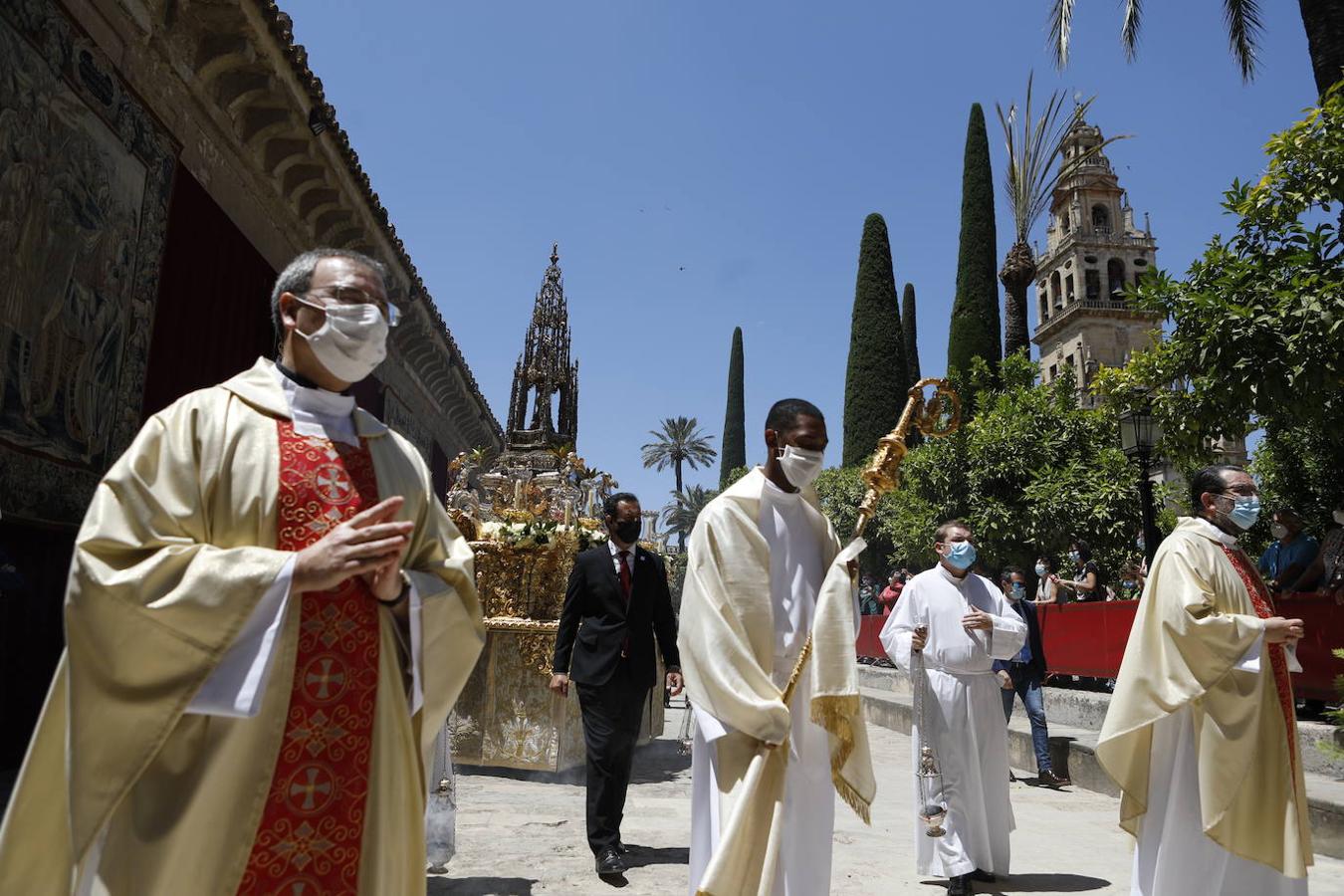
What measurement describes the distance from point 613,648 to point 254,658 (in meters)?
4.01

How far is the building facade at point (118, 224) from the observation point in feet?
20.5

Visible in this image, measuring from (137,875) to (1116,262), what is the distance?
5985 cm

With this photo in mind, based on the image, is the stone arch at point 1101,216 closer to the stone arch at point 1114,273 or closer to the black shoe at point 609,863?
the stone arch at point 1114,273

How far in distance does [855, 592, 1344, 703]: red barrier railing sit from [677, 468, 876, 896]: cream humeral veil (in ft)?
18.1

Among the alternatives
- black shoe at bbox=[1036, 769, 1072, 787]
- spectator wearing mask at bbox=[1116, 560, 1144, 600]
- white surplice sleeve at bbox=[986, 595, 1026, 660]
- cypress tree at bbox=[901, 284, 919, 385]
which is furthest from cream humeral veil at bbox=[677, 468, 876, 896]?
cypress tree at bbox=[901, 284, 919, 385]

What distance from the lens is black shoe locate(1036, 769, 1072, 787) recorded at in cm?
884

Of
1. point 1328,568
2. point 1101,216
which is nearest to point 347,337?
point 1328,568

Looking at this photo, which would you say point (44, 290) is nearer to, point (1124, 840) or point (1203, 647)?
point (1203, 647)

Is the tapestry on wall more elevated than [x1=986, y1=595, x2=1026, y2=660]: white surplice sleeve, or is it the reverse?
the tapestry on wall

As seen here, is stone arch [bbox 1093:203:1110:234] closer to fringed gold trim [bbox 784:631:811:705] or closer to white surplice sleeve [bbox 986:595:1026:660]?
white surplice sleeve [bbox 986:595:1026:660]

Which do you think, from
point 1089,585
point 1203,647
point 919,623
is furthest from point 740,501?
point 1089,585

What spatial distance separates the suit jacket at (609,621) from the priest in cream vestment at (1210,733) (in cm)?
270

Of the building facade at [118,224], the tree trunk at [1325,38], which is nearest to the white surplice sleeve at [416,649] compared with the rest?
the building facade at [118,224]

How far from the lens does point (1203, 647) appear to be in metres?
4.41
